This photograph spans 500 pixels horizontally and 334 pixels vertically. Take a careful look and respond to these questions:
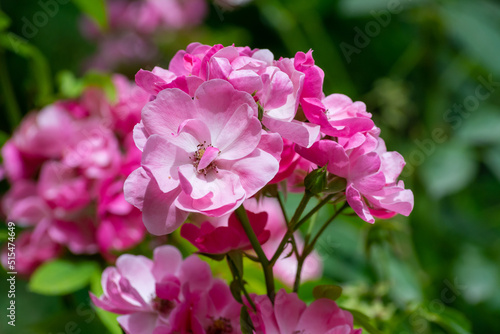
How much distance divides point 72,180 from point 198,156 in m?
0.43

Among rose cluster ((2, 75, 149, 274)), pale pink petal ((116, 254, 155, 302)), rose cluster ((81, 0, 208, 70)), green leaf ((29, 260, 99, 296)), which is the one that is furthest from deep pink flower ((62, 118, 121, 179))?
rose cluster ((81, 0, 208, 70))

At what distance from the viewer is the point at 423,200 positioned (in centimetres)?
121

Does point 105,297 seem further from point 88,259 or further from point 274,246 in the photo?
point 274,246

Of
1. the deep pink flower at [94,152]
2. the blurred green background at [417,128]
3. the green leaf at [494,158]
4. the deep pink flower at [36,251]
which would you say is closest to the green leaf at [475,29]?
the blurred green background at [417,128]

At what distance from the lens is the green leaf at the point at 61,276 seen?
72cm

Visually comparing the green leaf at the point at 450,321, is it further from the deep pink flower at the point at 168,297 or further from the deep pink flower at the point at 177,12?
the deep pink flower at the point at 177,12

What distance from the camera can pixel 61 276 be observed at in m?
0.75

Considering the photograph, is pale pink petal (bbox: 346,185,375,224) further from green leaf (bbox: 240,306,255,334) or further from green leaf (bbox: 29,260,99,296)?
green leaf (bbox: 29,260,99,296)

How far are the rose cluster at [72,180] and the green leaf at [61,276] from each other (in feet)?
0.07

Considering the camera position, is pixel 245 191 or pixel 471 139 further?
pixel 471 139

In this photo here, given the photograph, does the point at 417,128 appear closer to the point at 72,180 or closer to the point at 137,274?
the point at 72,180

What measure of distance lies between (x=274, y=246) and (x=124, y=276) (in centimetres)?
44

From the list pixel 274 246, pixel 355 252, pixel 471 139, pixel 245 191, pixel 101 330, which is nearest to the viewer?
pixel 245 191

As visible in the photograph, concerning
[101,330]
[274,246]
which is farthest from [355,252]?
[101,330]
